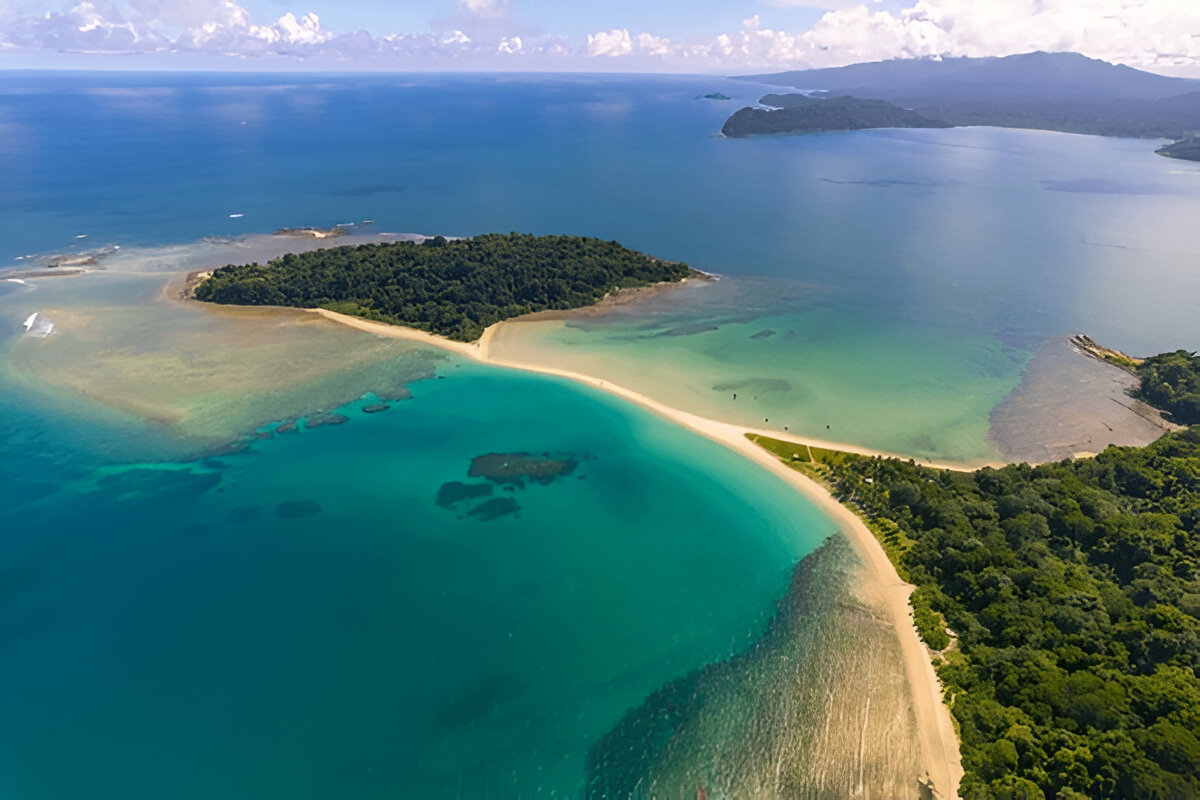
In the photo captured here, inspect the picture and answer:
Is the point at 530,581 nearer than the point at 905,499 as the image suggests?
Yes

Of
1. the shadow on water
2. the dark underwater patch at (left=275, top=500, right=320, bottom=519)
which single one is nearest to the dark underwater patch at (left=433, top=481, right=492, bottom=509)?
the dark underwater patch at (left=275, top=500, right=320, bottom=519)

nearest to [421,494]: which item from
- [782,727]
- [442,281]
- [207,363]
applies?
[782,727]

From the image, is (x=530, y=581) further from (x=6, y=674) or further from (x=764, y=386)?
(x=764, y=386)

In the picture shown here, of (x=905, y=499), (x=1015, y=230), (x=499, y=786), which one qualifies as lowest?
(x=499, y=786)

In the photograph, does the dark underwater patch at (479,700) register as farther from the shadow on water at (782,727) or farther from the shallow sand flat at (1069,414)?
the shallow sand flat at (1069,414)

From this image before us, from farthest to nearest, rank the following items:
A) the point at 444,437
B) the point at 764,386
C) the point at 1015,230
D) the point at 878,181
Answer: the point at 878,181 < the point at 1015,230 < the point at 764,386 < the point at 444,437

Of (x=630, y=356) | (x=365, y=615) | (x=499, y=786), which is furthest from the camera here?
(x=630, y=356)

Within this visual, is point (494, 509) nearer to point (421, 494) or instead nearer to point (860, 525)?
point (421, 494)

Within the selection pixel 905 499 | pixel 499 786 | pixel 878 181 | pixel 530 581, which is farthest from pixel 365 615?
pixel 878 181
